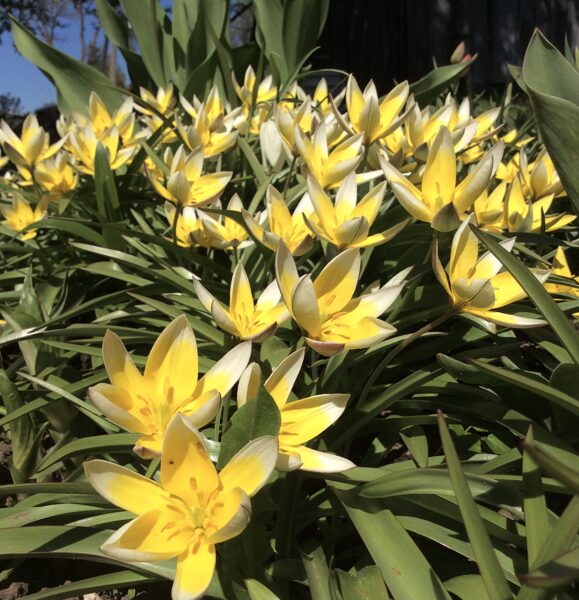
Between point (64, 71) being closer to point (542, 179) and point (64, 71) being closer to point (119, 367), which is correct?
point (542, 179)

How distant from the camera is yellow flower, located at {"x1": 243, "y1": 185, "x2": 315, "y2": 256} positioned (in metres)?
1.09

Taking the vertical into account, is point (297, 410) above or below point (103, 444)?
above

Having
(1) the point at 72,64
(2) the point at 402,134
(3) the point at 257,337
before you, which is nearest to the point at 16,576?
(3) the point at 257,337

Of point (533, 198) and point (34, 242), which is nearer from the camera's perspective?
point (533, 198)

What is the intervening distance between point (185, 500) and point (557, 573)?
380 millimetres

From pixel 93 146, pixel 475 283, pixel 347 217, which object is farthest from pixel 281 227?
pixel 93 146

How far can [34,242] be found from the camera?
6.31 ft

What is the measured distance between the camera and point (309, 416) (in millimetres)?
769

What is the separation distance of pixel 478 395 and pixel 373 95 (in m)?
0.70

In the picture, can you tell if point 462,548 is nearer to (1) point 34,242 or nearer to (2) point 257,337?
(2) point 257,337

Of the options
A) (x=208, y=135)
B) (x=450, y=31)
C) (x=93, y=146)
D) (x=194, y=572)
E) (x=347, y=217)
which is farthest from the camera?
(x=450, y=31)

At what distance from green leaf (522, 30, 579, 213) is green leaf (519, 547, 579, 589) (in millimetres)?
587

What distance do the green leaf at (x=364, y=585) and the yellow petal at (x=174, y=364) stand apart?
33 cm

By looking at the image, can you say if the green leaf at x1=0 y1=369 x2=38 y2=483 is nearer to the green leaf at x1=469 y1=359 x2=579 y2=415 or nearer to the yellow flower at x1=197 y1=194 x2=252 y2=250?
the yellow flower at x1=197 y1=194 x2=252 y2=250
